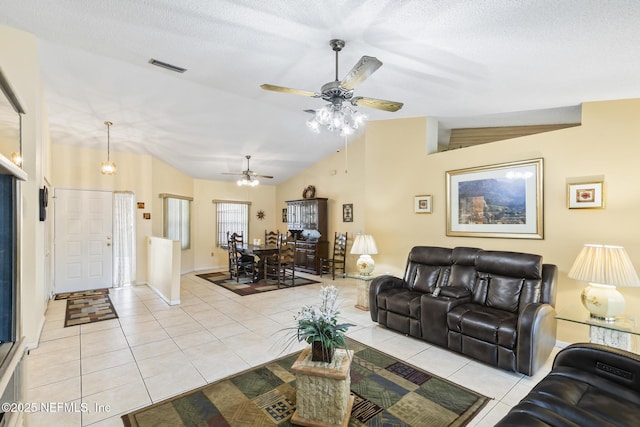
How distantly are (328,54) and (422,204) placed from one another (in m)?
2.66

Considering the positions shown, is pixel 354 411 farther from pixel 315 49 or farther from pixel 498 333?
pixel 315 49

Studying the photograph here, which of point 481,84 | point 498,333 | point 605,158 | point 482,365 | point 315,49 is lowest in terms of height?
point 482,365

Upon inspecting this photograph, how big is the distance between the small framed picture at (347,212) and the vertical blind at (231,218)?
320 cm

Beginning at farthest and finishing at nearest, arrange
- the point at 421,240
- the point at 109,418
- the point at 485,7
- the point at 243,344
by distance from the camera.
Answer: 1. the point at 421,240
2. the point at 243,344
3. the point at 109,418
4. the point at 485,7

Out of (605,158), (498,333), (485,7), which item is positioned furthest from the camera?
(605,158)

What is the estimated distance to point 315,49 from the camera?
2.80m

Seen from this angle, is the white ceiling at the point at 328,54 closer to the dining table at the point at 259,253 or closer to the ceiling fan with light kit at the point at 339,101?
the ceiling fan with light kit at the point at 339,101

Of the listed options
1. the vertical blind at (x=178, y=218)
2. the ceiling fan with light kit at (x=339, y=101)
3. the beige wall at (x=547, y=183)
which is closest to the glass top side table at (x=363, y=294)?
the beige wall at (x=547, y=183)

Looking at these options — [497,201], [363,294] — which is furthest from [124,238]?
[497,201]

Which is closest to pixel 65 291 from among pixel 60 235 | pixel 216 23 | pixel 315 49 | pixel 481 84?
pixel 60 235

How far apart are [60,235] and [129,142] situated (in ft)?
6.97

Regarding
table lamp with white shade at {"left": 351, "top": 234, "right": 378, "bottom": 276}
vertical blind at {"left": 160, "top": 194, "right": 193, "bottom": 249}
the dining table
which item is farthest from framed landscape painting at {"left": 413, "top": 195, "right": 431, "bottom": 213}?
vertical blind at {"left": 160, "top": 194, "right": 193, "bottom": 249}

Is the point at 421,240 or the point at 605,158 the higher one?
the point at 605,158

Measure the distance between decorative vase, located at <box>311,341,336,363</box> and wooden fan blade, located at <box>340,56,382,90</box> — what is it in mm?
1928
